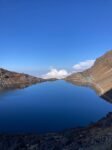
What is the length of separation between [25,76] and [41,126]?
431 ft

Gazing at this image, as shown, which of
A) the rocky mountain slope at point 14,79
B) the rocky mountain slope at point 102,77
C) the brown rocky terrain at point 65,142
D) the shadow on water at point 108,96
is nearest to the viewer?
the brown rocky terrain at point 65,142

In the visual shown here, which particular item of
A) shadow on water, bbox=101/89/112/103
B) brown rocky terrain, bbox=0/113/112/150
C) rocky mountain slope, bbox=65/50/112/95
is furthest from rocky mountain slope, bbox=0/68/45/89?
brown rocky terrain, bbox=0/113/112/150

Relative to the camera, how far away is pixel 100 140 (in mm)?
27922

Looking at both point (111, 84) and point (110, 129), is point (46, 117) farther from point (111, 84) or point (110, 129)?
point (111, 84)

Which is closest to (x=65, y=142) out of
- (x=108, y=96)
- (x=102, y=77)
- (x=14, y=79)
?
(x=108, y=96)

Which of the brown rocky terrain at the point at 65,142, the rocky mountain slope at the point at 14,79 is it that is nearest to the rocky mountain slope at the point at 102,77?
the rocky mountain slope at the point at 14,79

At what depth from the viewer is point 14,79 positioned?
164 meters

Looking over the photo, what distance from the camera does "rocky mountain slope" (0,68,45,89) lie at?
150m

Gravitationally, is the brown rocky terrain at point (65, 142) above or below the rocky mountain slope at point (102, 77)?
below

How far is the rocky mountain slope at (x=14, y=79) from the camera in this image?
15016cm

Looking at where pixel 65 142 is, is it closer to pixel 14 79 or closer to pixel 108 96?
pixel 108 96

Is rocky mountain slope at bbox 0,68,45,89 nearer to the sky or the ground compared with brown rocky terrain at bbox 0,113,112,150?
nearer to the sky

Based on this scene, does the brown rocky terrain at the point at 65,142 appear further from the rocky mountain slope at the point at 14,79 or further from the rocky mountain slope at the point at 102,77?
the rocky mountain slope at the point at 14,79

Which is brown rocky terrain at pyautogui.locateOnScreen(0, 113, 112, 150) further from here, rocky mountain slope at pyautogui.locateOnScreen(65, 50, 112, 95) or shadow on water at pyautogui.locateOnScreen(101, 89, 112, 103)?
rocky mountain slope at pyautogui.locateOnScreen(65, 50, 112, 95)
